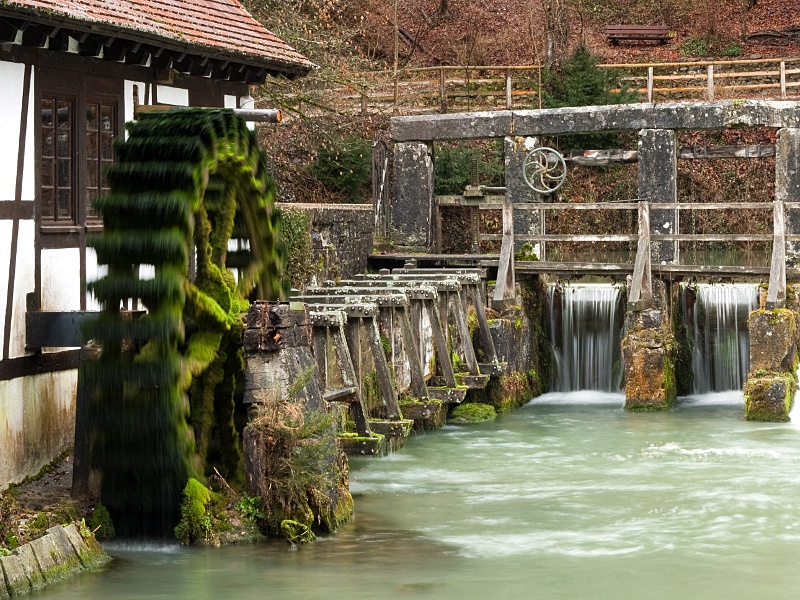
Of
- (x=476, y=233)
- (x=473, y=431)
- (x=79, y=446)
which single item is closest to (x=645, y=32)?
(x=476, y=233)

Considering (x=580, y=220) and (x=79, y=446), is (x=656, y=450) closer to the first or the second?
(x=79, y=446)

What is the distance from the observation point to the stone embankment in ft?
26.9

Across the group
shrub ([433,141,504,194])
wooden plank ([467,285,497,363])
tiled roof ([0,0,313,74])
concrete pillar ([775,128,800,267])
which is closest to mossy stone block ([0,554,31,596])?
tiled roof ([0,0,313,74])

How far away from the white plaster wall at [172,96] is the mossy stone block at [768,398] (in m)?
7.55

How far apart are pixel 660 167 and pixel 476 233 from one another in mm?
3311

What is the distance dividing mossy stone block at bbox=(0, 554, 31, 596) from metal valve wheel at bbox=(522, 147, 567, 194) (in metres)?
12.6

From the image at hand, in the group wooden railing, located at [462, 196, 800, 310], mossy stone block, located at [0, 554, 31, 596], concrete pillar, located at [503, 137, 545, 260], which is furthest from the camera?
concrete pillar, located at [503, 137, 545, 260]

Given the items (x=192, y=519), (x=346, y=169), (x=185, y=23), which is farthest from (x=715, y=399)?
(x=346, y=169)

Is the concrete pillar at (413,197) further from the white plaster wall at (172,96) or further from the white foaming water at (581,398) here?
the white plaster wall at (172,96)

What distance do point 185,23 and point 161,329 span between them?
400 centimetres

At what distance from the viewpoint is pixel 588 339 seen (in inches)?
750

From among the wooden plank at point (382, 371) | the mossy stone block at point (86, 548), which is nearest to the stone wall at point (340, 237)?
the wooden plank at point (382, 371)

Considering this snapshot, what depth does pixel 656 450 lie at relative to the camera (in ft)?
46.6

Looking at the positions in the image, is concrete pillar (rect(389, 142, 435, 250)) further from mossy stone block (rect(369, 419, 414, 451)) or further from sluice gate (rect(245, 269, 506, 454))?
mossy stone block (rect(369, 419, 414, 451))
